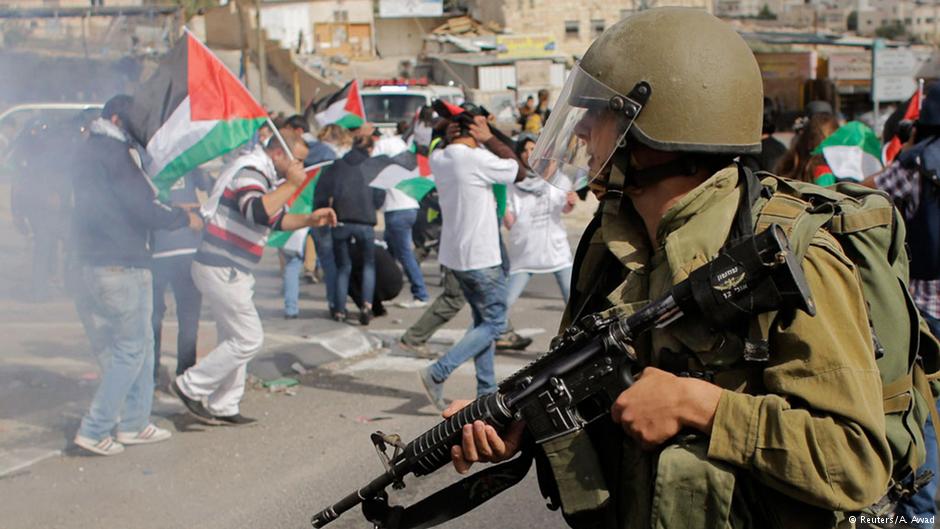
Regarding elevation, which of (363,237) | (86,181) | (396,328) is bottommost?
(396,328)

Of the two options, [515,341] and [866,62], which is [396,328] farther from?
[866,62]

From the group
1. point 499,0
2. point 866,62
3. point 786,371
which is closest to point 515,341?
point 786,371

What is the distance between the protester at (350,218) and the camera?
372 inches

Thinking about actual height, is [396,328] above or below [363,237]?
below

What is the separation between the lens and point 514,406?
2.14 m

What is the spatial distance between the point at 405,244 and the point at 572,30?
46.0 metres

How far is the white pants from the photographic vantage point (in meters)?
6.08

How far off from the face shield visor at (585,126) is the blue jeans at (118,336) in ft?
12.4

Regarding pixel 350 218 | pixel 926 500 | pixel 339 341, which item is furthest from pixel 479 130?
pixel 926 500

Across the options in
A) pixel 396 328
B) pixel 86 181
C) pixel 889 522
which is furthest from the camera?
pixel 396 328

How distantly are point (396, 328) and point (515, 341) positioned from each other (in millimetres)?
1490

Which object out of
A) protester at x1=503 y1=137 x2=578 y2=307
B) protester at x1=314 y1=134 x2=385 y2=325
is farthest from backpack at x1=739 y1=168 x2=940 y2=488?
protester at x1=314 y1=134 x2=385 y2=325

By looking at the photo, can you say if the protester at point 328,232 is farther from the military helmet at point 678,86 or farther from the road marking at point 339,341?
the military helmet at point 678,86

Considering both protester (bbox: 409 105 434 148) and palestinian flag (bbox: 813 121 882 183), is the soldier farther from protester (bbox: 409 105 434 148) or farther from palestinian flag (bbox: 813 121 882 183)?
protester (bbox: 409 105 434 148)
